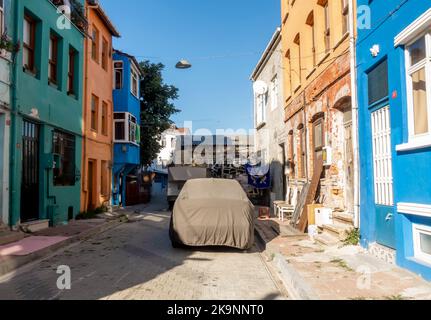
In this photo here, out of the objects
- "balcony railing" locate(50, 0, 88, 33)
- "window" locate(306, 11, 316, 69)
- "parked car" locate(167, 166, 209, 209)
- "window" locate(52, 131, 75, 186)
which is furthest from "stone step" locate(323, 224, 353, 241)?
"parked car" locate(167, 166, 209, 209)

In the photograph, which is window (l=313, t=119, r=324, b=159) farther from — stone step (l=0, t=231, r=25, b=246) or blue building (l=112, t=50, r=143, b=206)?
blue building (l=112, t=50, r=143, b=206)

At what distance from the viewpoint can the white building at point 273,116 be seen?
58.7 feet

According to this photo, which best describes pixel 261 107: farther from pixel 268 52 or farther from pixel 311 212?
pixel 311 212

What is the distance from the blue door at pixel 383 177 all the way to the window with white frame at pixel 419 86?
0.90 metres

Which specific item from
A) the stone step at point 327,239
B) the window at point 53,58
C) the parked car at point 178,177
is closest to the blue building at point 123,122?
the parked car at point 178,177

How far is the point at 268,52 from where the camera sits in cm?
2016

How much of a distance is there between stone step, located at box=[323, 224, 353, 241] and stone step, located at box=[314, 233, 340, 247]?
0.08 metres

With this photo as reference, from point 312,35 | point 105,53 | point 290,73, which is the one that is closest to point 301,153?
point 290,73

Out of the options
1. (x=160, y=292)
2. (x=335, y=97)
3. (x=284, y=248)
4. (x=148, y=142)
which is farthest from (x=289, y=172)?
(x=148, y=142)

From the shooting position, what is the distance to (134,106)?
2311 cm

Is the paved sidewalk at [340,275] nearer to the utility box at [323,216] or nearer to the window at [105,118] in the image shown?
the utility box at [323,216]

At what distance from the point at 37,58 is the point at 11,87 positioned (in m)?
2.27

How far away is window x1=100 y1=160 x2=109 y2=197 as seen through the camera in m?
19.2

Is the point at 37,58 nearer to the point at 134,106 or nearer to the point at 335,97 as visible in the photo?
the point at 335,97
